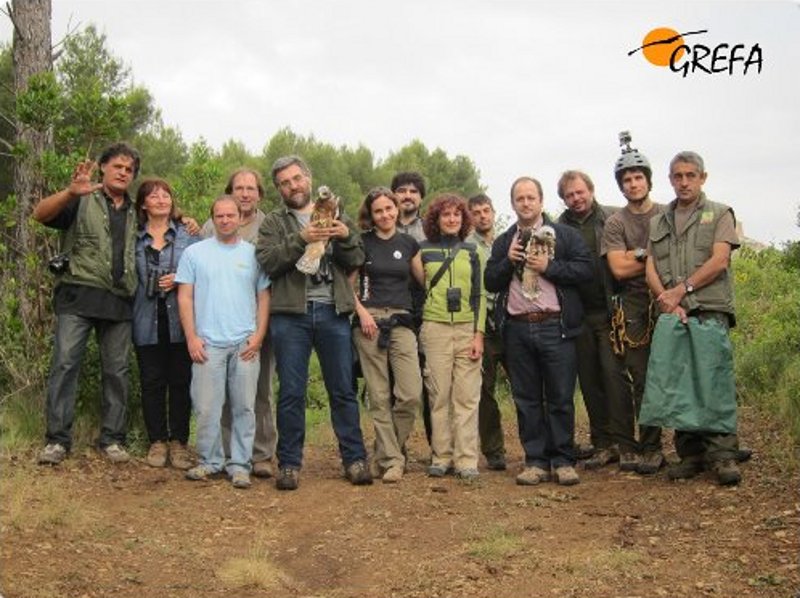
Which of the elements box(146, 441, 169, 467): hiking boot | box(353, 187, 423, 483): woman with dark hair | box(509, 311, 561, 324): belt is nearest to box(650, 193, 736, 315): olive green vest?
box(509, 311, 561, 324): belt

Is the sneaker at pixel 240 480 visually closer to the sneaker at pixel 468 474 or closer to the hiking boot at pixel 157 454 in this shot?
the hiking boot at pixel 157 454

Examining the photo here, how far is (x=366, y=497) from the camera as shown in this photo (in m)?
6.63

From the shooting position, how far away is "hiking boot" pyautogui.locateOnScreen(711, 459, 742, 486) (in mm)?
6320

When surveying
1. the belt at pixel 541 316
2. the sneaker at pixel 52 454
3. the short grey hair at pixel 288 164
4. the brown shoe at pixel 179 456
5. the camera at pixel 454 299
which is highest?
the short grey hair at pixel 288 164

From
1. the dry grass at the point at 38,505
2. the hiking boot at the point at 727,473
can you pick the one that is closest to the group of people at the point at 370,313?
the hiking boot at the point at 727,473

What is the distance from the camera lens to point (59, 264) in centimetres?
692

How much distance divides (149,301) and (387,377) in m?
1.81

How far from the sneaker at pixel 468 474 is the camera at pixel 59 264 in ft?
10.3

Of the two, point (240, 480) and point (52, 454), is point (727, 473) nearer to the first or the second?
point (240, 480)

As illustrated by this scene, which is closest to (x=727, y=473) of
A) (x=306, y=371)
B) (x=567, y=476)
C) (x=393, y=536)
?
(x=567, y=476)

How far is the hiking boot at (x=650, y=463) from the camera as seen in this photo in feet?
23.0

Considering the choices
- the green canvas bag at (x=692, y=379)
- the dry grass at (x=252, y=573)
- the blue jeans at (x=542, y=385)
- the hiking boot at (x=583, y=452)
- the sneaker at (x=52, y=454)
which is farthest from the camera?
the hiking boot at (x=583, y=452)

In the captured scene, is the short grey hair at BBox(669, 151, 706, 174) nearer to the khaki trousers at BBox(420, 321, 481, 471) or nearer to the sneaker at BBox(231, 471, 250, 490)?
the khaki trousers at BBox(420, 321, 481, 471)

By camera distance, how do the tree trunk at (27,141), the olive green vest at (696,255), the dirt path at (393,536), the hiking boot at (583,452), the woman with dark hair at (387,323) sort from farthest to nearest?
1. the hiking boot at (583,452)
2. the tree trunk at (27,141)
3. the woman with dark hair at (387,323)
4. the olive green vest at (696,255)
5. the dirt path at (393,536)
